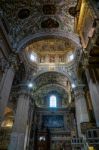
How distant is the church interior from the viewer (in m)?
9.68

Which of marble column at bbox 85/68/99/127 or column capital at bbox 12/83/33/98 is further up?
column capital at bbox 12/83/33/98

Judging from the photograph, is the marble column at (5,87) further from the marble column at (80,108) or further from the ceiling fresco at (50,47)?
the ceiling fresco at (50,47)

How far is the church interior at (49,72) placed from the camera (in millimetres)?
9680

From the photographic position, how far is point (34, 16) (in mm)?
12945

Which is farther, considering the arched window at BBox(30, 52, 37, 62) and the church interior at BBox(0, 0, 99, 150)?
the arched window at BBox(30, 52, 37, 62)

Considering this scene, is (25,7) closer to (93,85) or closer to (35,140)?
(93,85)

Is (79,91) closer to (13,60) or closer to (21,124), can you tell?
(21,124)

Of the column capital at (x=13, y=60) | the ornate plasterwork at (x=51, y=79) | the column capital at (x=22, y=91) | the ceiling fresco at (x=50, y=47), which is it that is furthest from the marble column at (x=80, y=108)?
the column capital at (x=13, y=60)

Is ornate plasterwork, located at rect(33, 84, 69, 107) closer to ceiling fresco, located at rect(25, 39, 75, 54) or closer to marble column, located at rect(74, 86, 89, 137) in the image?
ceiling fresco, located at rect(25, 39, 75, 54)

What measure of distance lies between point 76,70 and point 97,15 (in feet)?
34.6

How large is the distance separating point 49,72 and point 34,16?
8.41 meters

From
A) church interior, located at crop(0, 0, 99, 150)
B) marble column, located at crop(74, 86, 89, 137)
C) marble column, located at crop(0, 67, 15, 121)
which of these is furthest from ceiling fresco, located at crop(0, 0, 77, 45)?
marble column, located at crop(74, 86, 89, 137)

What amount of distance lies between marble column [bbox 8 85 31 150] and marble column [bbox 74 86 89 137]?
5604 mm

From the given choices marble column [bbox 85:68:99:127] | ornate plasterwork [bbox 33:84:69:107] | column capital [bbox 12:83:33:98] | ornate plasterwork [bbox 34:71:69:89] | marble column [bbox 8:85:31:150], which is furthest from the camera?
ornate plasterwork [bbox 33:84:69:107]
